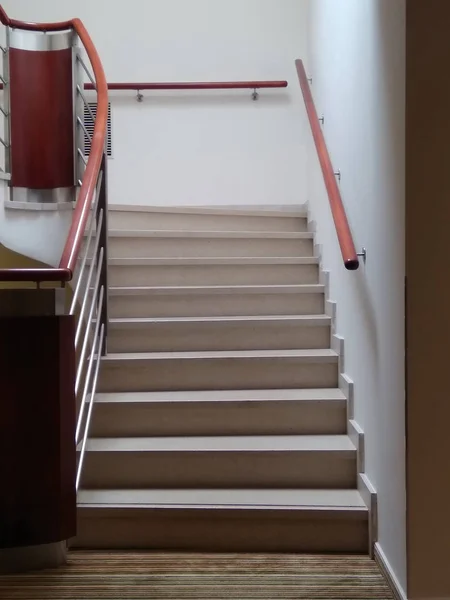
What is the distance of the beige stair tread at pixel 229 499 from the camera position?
2.44 m

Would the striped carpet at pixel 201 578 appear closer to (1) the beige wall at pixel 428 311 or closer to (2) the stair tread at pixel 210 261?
(1) the beige wall at pixel 428 311

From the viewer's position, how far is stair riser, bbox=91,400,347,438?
2838 mm

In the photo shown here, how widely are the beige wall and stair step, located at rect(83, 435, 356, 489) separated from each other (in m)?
0.70

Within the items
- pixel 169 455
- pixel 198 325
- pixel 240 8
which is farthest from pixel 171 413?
pixel 240 8

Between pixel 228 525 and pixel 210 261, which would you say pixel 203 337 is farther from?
pixel 228 525

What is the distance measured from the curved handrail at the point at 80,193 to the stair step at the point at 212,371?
0.82m

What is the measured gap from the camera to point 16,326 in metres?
2.05

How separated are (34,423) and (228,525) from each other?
857mm

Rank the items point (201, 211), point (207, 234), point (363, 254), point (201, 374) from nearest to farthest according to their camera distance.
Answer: point (363, 254)
point (201, 374)
point (207, 234)
point (201, 211)

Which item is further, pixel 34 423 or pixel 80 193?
pixel 80 193

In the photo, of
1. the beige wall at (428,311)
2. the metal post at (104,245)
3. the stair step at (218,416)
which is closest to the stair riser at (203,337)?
the metal post at (104,245)

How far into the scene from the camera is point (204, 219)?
14.2 feet

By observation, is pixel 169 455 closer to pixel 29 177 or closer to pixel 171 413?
pixel 171 413

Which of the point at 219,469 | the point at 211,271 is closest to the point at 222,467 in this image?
the point at 219,469
